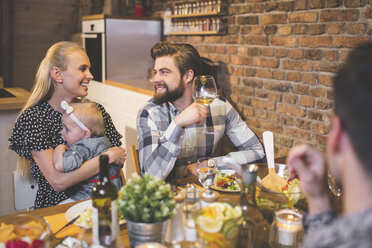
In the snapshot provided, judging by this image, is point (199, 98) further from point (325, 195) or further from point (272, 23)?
point (272, 23)

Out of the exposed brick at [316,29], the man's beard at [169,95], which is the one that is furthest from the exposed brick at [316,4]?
the man's beard at [169,95]

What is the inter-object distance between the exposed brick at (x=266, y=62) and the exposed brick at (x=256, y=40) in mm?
140

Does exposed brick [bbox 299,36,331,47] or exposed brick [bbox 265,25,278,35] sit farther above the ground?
exposed brick [bbox 265,25,278,35]

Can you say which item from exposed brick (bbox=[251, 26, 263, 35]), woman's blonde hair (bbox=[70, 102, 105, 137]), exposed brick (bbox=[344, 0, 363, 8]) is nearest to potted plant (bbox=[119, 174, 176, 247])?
woman's blonde hair (bbox=[70, 102, 105, 137])

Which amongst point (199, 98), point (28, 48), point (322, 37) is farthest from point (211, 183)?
point (28, 48)

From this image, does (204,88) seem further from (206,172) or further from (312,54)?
(312,54)

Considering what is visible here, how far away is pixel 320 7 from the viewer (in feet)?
8.41

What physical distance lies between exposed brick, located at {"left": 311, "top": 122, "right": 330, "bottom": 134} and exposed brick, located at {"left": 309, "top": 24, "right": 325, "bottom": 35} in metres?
0.69

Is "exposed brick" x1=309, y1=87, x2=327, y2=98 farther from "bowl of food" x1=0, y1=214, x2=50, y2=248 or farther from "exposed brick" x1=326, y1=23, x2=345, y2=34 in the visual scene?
"bowl of food" x1=0, y1=214, x2=50, y2=248

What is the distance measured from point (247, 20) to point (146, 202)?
261 centimetres

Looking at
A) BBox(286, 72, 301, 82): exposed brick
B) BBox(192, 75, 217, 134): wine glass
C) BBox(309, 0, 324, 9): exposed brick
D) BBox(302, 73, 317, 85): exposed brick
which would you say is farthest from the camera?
BBox(286, 72, 301, 82): exposed brick

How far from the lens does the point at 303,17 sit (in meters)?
2.69

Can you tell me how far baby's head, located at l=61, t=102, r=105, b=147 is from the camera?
1.77 m

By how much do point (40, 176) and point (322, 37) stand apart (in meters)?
2.14
